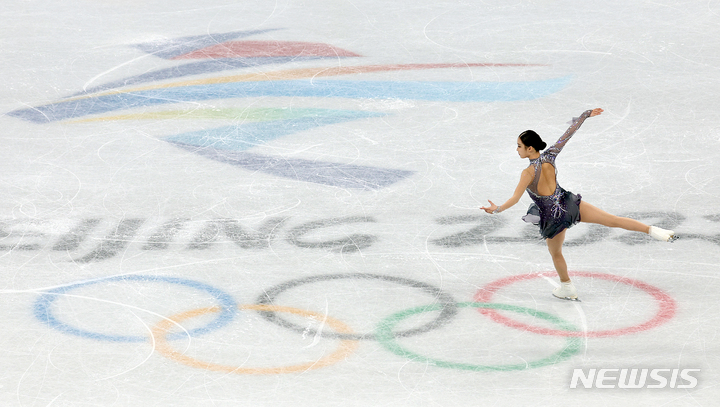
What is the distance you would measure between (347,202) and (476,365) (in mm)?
3382

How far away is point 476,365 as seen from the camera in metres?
5.89

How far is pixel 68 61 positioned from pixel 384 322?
804cm

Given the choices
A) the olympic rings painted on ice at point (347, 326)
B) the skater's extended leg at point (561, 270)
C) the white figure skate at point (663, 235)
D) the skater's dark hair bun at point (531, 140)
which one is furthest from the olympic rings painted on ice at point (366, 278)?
the white figure skate at point (663, 235)

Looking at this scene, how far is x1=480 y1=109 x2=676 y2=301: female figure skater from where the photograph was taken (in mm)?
6473

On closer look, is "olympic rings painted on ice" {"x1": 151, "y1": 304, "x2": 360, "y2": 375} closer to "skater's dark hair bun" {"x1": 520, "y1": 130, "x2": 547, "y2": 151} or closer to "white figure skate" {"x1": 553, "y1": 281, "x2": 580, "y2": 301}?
"white figure skate" {"x1": 553, "y1": 281, "x2": 580, "y2": 301}

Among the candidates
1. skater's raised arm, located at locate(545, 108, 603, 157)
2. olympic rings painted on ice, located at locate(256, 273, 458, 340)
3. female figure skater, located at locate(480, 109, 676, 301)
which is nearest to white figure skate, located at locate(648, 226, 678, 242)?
Answer: female figure skater, located at locate(480, 109, 676, 301)

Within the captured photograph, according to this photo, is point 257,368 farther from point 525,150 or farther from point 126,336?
point 525,150

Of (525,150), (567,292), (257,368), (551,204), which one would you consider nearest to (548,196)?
(551,204)

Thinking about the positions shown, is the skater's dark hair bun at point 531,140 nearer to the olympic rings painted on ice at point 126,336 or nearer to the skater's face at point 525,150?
the skater's face at point 525,150

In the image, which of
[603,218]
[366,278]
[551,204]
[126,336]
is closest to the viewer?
[126,336]

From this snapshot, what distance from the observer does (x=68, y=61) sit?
12664 millimetres

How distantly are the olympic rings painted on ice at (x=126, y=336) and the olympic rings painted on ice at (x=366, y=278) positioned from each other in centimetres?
27

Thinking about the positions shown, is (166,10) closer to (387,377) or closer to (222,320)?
(222,320)

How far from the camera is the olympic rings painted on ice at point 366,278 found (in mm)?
6355
